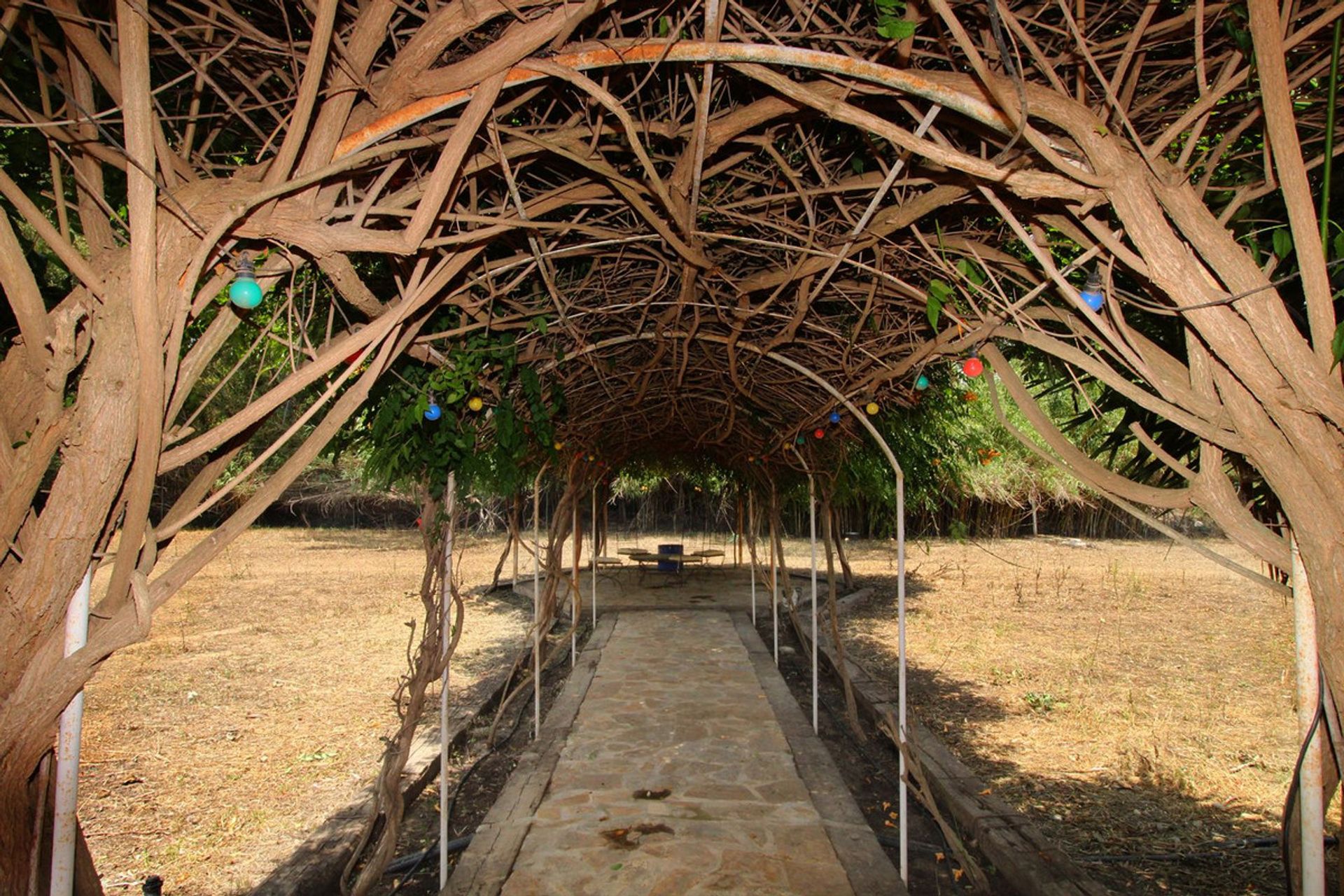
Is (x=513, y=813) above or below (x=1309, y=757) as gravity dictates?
below

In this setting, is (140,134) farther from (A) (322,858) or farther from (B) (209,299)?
(A) (322,858)

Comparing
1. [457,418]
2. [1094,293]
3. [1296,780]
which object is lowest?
[1296,780]

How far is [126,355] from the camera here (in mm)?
1263

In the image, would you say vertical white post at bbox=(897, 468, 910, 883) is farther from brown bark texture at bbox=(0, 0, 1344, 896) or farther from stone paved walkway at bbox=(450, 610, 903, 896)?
brown bark texture at bbox=(0, 0, 1344, 896)

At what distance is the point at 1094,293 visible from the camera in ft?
6.14

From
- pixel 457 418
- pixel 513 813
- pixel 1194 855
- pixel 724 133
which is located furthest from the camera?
pixel 513 813

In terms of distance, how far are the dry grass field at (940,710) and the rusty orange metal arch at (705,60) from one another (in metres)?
3.26

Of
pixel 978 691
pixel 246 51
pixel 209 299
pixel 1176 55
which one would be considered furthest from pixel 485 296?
pixel 978 691

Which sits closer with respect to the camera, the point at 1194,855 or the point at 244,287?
the point at 244,287

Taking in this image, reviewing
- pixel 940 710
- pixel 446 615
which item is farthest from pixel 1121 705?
pixel 446 615

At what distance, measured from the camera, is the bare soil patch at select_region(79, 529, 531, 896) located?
388cm

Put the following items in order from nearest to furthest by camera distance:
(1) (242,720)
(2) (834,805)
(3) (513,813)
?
(3) (513,813)
(2) (834,805)
(1) (242,720)

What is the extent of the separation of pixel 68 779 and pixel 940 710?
5718 mm

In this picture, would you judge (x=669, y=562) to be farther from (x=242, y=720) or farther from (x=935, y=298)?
(x=935, y=298)
